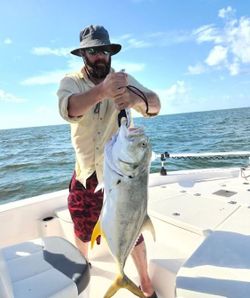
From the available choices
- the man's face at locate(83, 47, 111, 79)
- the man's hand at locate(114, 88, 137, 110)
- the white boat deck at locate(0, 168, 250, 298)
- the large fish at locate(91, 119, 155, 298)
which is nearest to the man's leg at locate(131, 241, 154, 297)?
→ the white boat deck at locate(0, 168, 250, 298)

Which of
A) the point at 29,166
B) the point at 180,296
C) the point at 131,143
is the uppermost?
the point at 131,143

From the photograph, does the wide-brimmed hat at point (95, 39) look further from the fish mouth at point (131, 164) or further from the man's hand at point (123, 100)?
the fish mouth at point (131, 164)

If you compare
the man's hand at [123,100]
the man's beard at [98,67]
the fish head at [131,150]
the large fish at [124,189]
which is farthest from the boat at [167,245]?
the man's beard at [98,67]

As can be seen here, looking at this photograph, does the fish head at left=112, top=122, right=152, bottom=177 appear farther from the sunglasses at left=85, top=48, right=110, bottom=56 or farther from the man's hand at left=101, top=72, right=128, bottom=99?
the sunglasses at left=85, top=48, right=110, bottom=56

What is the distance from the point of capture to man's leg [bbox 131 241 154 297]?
236 centimetres

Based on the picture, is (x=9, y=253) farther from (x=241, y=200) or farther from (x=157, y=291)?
(x=241, y=200)

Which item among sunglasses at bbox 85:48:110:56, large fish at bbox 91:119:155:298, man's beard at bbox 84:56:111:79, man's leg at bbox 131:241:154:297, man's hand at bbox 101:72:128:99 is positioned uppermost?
sunglasses at bbox 85:48:110:56

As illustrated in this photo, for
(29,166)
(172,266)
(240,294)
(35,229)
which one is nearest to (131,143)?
(240,294)

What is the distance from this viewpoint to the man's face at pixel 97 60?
6.52ft

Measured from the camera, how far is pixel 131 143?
143 cm

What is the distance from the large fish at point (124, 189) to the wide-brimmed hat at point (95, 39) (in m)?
0.64

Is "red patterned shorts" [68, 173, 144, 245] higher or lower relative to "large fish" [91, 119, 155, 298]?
lower

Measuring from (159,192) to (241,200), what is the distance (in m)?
0.87

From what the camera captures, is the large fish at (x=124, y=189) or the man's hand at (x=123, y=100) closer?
the large fish at (x=124, y=189)
